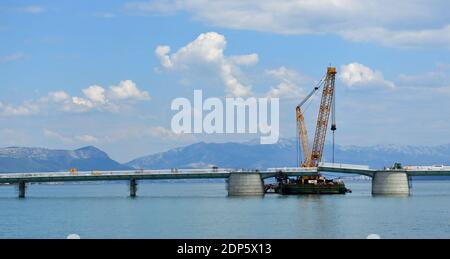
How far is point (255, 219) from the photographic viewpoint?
382 ft

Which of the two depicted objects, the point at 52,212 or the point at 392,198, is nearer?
the point at 52,212

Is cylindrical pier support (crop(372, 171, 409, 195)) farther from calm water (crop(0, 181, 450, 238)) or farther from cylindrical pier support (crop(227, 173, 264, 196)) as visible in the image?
calm water (crop(0, 181, 450, 238))

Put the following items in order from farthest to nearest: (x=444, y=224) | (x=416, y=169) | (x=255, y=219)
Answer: (x=416, y=169) < (x=255, y=219) < (x=444, y=224)

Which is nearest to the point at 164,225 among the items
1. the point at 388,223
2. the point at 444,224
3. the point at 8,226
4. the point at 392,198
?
the point at 8,226

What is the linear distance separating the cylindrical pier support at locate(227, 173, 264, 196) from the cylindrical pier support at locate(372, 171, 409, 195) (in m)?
27.7

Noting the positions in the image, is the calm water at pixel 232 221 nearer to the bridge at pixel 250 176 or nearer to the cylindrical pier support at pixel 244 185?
the bridge at pixel 250 176

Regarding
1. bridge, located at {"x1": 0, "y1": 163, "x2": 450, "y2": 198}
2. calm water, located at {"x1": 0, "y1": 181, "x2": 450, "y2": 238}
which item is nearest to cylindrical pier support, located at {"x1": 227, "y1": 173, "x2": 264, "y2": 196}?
bridge, located at {"x1": 0, "y1": 163, "x2": 450, "y2": 198}

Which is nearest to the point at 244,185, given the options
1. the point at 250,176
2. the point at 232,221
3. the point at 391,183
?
the point at 250,176

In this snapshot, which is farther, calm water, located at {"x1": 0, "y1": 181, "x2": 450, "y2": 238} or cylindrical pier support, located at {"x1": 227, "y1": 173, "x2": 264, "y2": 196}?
cylindrical pier support, located at {"x1": 227, "y1": 173, "x2": 264, "y2": 196}

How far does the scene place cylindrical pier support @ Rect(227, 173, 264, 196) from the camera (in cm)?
19000
